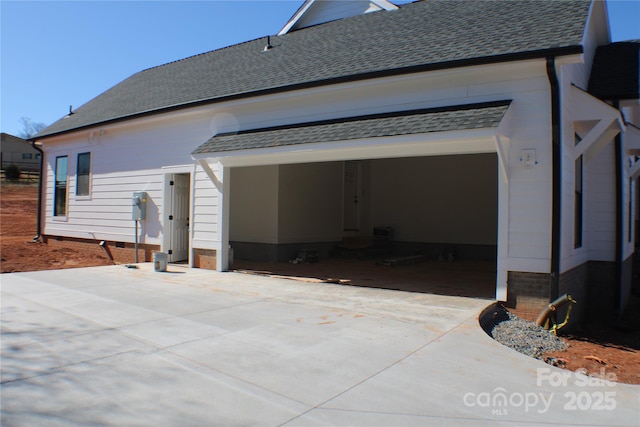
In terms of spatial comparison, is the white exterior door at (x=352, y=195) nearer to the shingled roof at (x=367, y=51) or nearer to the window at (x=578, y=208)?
the shingled roof at (x=367, y=51)

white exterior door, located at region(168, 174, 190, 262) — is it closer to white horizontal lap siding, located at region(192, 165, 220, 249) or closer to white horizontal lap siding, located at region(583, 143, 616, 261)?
white horizontal lap siding, located at region(192, 165, 220, 249)

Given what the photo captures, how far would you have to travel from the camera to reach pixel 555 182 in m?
6.67

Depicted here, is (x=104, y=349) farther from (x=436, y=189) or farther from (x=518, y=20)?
(x=436, y=189)

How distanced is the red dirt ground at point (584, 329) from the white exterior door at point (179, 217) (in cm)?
229

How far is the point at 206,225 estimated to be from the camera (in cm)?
1083

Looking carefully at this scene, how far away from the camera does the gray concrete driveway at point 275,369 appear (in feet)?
11.2

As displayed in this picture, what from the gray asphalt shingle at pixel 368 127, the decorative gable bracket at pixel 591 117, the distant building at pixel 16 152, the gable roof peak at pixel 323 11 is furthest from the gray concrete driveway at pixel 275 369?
the distant building at pixel 16 152

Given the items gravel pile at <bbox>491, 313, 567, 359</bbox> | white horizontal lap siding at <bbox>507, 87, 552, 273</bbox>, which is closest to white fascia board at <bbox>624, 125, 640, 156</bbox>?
Answer: white horizontal lap siding at <bbox>507, 87, 552, 273</bbox>

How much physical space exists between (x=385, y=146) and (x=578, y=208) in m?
4.12

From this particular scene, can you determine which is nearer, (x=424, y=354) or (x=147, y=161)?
(x=424, y=354)

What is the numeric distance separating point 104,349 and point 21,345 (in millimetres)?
914

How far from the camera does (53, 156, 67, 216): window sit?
1548 cm

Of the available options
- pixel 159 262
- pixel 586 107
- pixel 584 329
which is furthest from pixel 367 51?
pixel 584 329

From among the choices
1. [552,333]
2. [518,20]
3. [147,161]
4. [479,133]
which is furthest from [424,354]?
[147,161]
